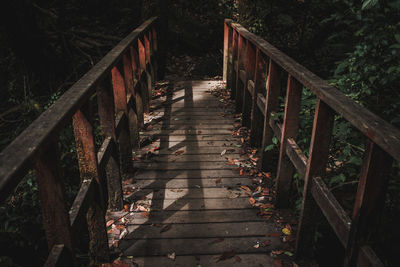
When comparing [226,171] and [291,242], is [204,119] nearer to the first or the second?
[226,171]

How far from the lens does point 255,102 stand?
4.44m

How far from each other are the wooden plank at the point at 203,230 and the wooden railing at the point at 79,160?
0.39 meters

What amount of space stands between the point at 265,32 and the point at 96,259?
6.68m

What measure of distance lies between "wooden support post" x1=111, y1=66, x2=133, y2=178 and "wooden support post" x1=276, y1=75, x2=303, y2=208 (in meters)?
1.73

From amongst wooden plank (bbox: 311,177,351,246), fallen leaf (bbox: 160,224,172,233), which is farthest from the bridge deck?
wooden plank (bbox: 311,177,351,246)

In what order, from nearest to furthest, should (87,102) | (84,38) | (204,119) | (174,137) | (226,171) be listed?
(87,102), (226,171), (174,137), (204,119), (84,38)

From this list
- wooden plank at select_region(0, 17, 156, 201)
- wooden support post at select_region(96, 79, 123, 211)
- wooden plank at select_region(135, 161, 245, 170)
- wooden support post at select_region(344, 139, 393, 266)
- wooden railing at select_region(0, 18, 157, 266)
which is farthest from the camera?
wooden plank at select_region(135, 161, 245, 170)

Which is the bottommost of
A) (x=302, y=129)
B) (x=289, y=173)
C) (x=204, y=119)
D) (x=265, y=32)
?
(x=204, y=119)

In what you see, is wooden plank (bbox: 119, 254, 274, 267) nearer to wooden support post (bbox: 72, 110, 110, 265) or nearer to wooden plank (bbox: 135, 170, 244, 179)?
wooden support post (bbox: 72, 110, 110, 265)

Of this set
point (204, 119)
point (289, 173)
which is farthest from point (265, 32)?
point (289, 173)

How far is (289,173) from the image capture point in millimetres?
3277

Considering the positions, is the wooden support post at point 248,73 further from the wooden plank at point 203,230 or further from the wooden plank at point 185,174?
the wooden plank at point 203,230

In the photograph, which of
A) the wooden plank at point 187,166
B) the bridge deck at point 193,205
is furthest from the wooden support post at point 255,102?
the wooden plank at point 187,166

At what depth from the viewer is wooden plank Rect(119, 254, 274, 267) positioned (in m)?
2.66
